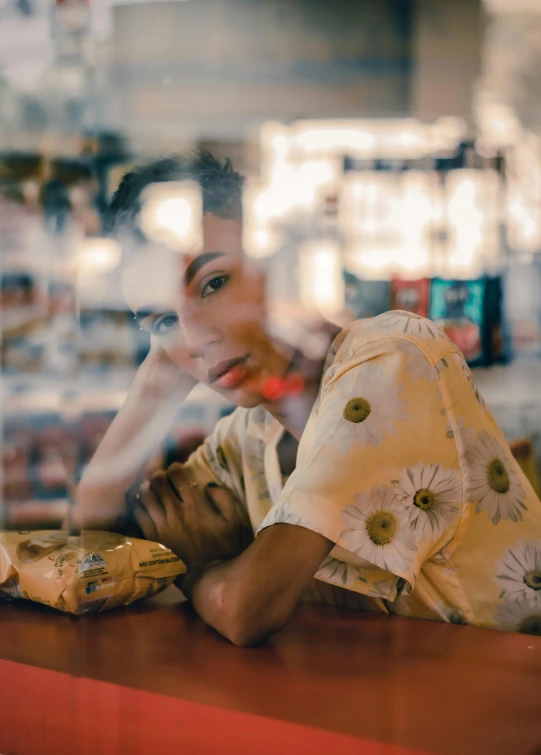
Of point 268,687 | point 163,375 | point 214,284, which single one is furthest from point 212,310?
point 268,687

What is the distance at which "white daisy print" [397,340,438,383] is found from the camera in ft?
3.34

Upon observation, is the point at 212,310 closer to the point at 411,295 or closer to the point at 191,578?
the point at 411,295

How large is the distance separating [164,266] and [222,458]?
0.34 metres

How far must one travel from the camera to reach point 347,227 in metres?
1.00

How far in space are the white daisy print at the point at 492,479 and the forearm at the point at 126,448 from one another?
435mm

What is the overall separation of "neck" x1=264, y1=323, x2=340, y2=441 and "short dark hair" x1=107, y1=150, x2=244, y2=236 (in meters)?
0.22

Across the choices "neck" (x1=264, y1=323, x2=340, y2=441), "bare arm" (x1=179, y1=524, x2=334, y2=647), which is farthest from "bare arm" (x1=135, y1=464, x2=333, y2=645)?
"neck" (x1=264, y1=323, x2=340, y2=441)

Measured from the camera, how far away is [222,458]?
1289 millimetres

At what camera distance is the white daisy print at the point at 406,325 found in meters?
1.03

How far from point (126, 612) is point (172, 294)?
470 millimetres

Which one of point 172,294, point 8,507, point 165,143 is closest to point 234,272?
point 172,294

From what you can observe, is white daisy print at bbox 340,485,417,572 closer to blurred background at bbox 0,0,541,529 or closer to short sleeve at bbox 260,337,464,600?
short sleeve at bbox 260,337,464,600

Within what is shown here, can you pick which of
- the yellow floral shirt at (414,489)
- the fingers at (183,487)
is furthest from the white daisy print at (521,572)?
the fingers at (183,487)

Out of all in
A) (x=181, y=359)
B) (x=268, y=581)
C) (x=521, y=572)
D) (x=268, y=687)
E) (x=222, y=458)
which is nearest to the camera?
(x=268, y=687)
